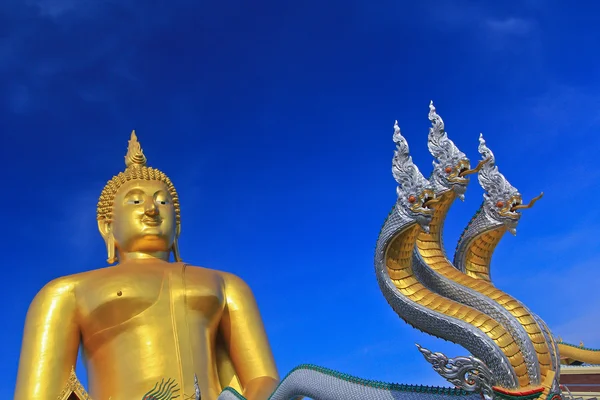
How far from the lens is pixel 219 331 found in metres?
9.58

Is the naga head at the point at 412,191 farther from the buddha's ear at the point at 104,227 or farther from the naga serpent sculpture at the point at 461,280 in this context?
the buddha's ear at the point at 104,227

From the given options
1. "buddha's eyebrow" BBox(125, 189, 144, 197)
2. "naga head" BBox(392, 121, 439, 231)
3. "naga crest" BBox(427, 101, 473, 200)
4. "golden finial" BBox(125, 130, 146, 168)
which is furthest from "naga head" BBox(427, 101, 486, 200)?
"golden finial" BBox(125, 130, 146, 168)

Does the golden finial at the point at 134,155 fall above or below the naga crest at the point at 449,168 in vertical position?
above

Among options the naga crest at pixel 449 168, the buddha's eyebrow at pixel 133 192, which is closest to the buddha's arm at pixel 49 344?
the buddha's eyebrow at pixel 133 192

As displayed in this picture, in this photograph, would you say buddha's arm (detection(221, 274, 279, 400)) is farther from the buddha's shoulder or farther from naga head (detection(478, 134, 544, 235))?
naga head (detection(478, 134, 544, 235))

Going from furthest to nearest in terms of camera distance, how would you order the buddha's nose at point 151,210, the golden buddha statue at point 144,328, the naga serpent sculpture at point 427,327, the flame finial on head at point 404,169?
the buddha's nose at point 151,210 < the golden buddha statue at point 144,328 < the flame finial on head at point 404,169 < the naga serpent sculpture at point 427,327

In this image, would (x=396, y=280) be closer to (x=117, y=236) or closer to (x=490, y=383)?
(x=490, y=383)

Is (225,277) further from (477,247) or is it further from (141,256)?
(477,247)

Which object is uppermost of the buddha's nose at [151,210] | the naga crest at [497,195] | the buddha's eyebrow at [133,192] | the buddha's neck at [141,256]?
the buddha's eyebrow at [133,192]

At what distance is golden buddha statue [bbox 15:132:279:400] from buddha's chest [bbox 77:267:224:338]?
0.01m

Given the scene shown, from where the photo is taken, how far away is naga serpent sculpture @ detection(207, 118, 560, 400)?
4.82 m

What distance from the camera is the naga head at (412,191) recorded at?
18.2 ft

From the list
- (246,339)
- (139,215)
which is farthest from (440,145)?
(139,215)

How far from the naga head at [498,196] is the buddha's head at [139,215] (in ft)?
16.7
